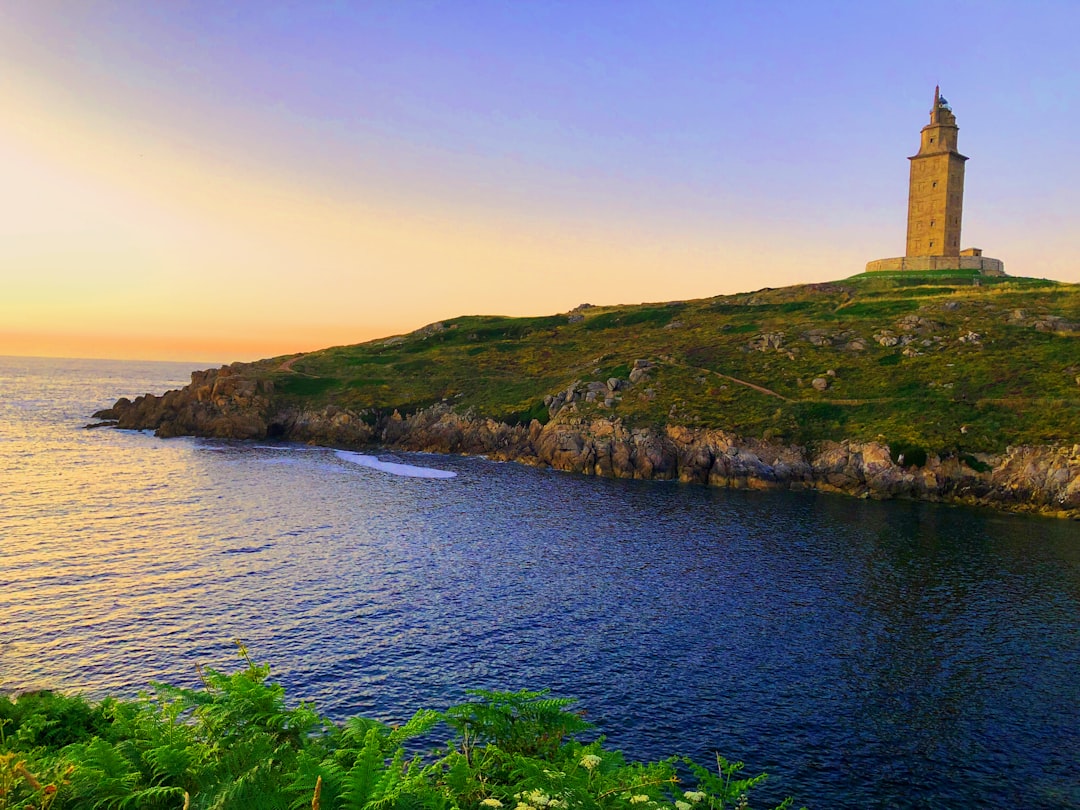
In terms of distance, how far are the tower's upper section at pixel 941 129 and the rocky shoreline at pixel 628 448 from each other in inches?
4030

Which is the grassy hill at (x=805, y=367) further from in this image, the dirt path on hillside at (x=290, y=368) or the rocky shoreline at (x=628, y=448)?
the rocky shoreline at (x=628, y=448)

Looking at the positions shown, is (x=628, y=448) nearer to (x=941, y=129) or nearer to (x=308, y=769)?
(x=308, y=769)

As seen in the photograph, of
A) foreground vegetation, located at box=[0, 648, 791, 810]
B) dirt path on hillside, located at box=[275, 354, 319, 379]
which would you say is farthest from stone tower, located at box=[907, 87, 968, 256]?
foreground vegetation, located at box=[0, 648, 791, 810]

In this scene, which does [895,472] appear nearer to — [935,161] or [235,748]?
[235,748]

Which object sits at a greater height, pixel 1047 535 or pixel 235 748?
pixel 235 748

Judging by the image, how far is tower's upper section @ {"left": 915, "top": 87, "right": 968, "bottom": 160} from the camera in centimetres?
15112

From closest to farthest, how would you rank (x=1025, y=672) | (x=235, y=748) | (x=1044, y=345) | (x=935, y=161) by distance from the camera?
1. (x=235, y=748)
2. (x=1025, y=672)
3. (x=1044, y=345)
4. (x=935, y=161)

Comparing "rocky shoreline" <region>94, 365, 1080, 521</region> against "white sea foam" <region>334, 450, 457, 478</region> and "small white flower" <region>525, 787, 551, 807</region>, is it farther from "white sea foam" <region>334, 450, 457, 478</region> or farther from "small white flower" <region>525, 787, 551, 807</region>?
"small white flower" <region>525, 787, 551, 807</region>

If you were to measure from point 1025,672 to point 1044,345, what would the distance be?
92.7 meters

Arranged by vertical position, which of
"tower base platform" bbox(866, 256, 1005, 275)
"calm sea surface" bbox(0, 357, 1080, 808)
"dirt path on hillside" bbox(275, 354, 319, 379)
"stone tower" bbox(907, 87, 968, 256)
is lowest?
"calm sea surface" bbox(0, 357, 1080, 808)

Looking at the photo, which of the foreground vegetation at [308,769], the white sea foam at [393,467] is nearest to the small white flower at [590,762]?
the foreground vegetation at [308,769]

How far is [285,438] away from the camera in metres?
134

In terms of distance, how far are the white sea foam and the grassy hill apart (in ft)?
72.0

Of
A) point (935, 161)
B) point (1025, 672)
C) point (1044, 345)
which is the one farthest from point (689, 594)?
point (935, 161)
